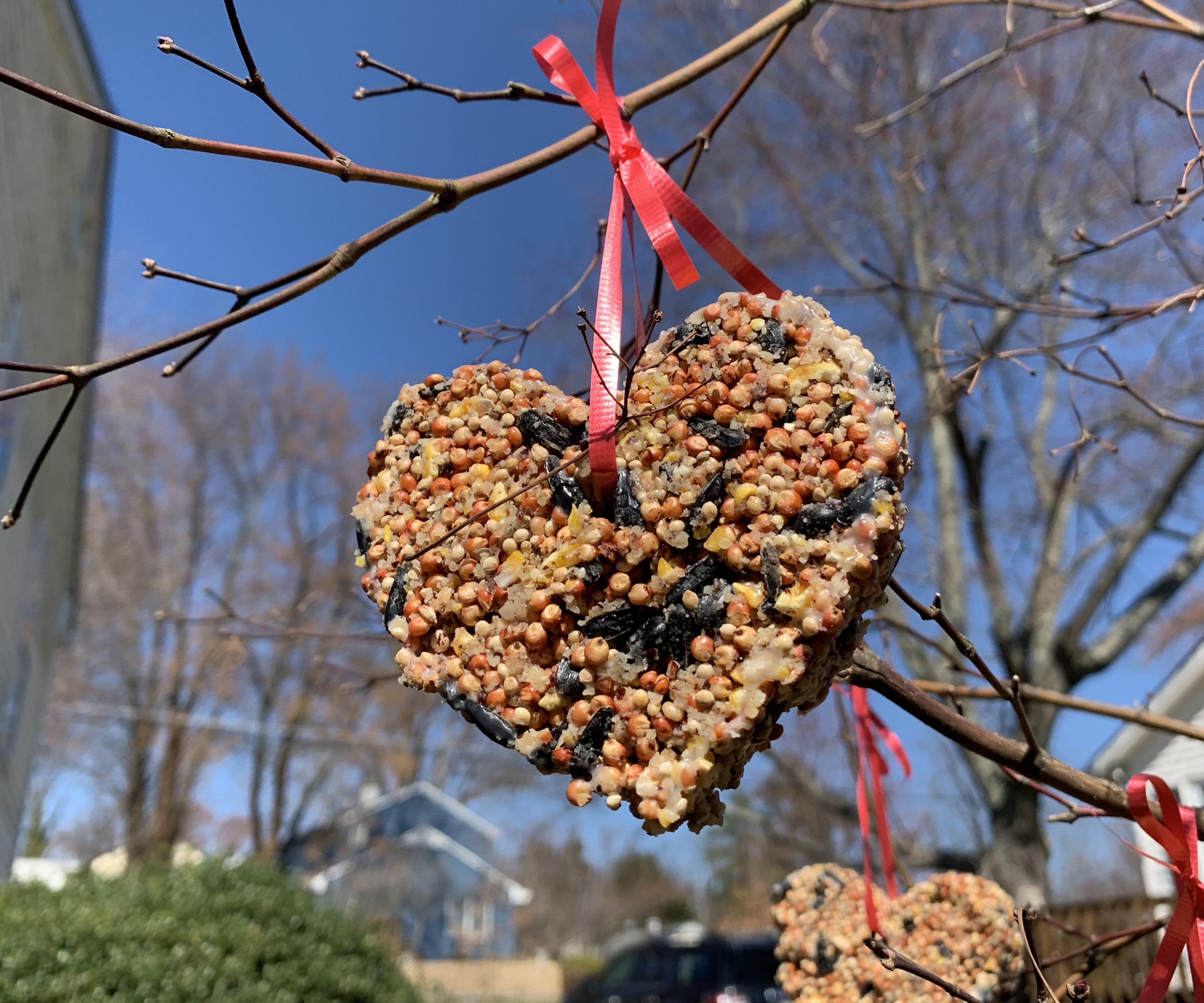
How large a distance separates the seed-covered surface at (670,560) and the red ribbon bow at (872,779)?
0.78 meters

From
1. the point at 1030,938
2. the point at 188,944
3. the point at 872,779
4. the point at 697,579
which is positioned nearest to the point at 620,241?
the point at 697,579

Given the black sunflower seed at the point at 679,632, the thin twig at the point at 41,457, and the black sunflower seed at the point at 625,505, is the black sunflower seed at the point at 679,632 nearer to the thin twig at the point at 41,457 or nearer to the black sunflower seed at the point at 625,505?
the black sunflower seed at the point at 625,505

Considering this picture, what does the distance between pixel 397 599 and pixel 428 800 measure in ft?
60.2

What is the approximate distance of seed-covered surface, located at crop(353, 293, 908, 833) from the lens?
0.72 m

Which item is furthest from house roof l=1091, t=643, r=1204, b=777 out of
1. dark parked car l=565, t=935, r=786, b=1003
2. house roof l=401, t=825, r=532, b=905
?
house roof l=401, t=825, r=532, b=905

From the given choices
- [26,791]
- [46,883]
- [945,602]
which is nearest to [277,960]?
[46,883]

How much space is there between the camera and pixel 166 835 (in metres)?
12.5

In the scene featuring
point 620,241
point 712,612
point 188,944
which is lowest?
point 188,944

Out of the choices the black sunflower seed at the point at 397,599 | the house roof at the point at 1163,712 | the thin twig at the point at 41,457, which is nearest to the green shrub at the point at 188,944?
the thin twig at the point at 41,457

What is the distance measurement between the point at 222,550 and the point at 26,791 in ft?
21.0

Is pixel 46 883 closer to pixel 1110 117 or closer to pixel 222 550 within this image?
pixel 1110 117

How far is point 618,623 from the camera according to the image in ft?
2.60

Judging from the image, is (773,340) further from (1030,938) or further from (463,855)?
(463,855)

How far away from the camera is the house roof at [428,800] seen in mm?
16370
